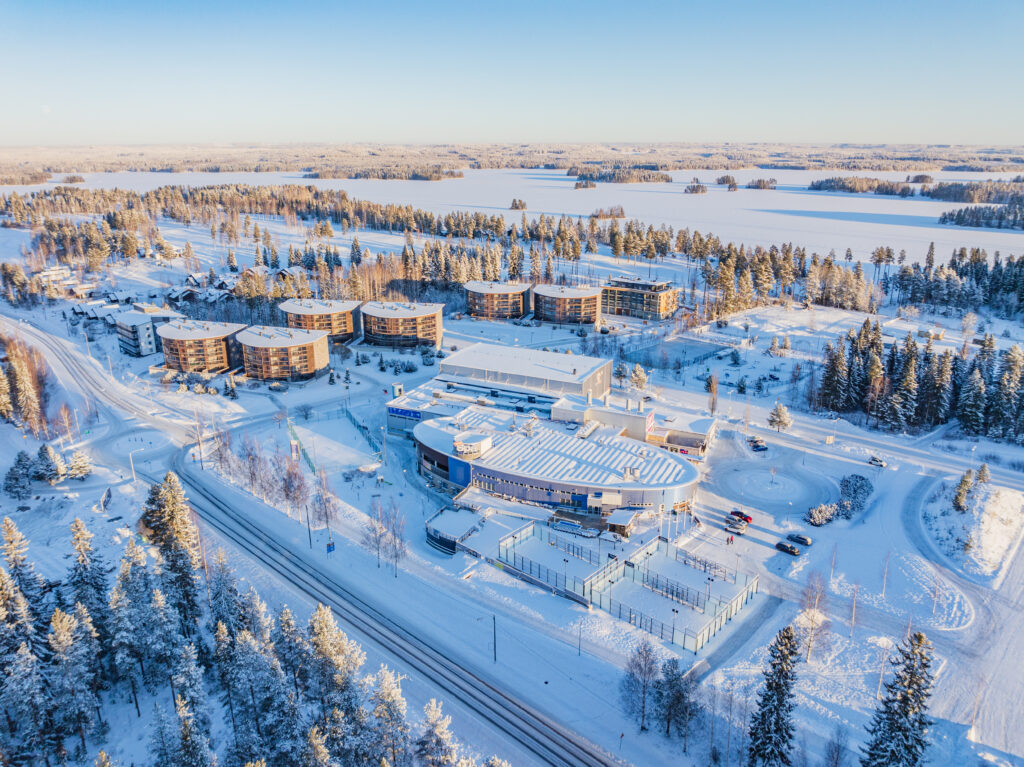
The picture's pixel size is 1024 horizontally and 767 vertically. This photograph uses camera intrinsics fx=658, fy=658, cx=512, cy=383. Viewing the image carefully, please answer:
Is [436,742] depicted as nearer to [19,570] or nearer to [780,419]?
[19,570]

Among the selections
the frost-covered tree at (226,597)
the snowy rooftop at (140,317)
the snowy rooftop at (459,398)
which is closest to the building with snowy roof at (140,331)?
the snowy rooftop at (140,317)

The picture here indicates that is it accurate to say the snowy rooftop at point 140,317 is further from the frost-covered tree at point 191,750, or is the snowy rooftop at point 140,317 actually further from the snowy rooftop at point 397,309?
the frost-covered tree at point 191,750

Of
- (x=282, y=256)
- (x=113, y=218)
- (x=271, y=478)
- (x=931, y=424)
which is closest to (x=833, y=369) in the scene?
(x=931, y=424)

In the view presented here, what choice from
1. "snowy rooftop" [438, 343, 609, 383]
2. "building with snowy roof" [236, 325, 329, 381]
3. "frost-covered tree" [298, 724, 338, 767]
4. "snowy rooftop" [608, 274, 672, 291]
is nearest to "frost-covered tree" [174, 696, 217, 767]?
"frost-covered tree" [298, 724, 338, 767]

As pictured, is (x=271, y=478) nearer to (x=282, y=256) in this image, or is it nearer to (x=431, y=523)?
(x=431, y=523)

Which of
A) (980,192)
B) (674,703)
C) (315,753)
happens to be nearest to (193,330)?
(315,753)

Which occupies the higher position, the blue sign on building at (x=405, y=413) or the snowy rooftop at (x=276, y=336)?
the snowy rooftop at (x=276, y=336)
